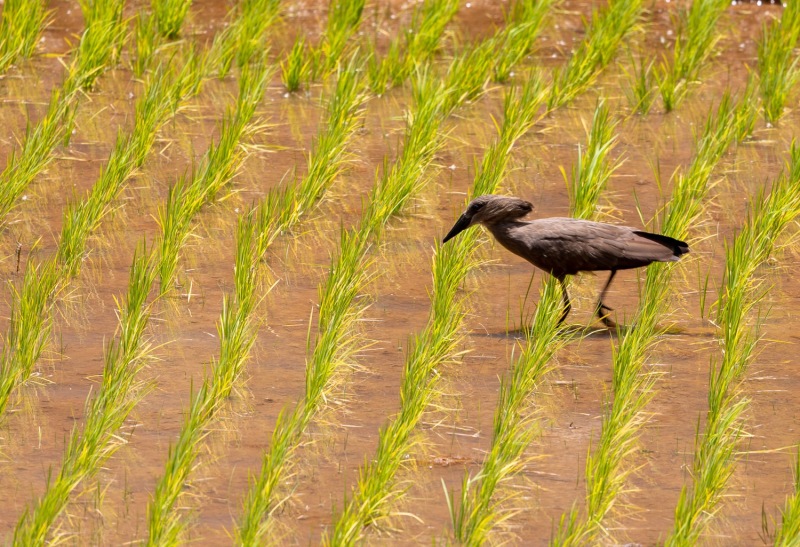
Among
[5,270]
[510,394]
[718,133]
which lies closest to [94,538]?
[510,394]

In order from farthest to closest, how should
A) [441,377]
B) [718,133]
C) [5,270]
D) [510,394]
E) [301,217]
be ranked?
[718,133]
[301,217]
[5,270]
[441,377]
[510,394]

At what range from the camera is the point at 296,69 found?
7.59 metres

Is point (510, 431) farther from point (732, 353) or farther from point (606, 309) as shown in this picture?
point (606, 309)

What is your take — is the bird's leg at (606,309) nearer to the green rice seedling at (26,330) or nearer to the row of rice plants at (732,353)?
the row of rice plants at (732,353)

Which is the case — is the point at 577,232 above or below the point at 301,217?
above

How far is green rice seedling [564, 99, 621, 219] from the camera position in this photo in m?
5.91

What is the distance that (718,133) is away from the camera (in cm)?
655

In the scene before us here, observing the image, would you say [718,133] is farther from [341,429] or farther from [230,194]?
[341,429]

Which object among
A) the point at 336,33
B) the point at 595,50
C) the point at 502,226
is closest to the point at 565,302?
the point at 502,226

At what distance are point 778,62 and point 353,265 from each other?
3.24m

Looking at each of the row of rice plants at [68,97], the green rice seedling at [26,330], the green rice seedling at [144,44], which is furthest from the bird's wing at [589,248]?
the green rice seedling at [144,44]

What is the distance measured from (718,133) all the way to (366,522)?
334 centimetres

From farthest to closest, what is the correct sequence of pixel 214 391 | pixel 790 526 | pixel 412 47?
pixel 412 47
pixel 214 391
pixel 790 526

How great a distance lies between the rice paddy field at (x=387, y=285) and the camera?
3.98 m
